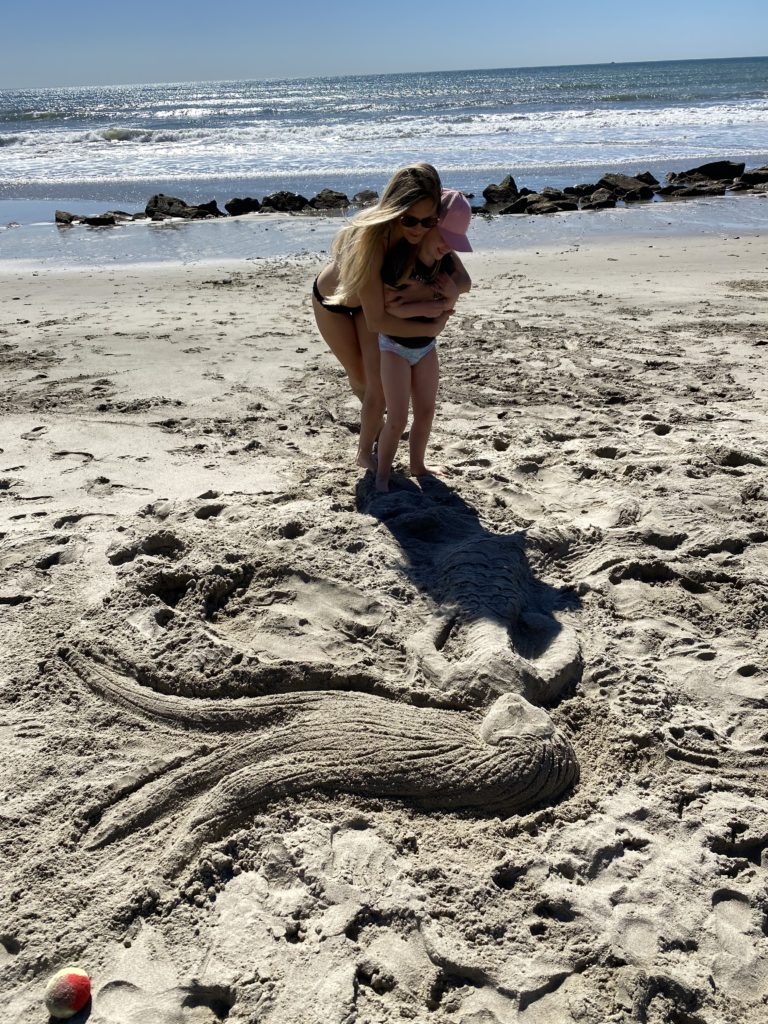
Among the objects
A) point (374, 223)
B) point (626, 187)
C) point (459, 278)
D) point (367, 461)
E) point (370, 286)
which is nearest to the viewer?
point (374, 223)

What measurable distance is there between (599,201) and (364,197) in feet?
13.8

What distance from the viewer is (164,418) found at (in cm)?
517

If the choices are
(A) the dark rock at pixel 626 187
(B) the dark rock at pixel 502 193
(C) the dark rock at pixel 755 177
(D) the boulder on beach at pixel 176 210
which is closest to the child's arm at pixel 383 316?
(D) the boulder on beach at pixel 176 210

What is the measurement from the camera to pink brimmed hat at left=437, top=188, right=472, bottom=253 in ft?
11.3

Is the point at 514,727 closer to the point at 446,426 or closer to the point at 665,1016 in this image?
the point at 665,1016

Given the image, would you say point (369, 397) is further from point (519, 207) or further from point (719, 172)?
point (719, 172)

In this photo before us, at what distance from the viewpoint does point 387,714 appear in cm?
258

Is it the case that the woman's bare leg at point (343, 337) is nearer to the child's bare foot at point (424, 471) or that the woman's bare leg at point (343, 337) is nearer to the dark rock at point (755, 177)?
the child's bare foot at point (424, 471)

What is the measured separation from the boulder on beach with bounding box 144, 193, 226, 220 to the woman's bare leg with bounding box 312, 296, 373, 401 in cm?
1056

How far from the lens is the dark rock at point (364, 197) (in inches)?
586

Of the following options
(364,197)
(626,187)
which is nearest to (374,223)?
(364,197)

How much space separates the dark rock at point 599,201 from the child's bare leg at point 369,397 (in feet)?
34.9

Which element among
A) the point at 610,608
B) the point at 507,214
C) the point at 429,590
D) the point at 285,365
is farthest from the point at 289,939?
the point at 507,214

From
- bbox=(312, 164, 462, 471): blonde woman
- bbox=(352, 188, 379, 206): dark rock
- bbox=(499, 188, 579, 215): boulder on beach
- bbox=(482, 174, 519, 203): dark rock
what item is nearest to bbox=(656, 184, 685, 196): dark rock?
bbox=(499, 188, 579, 215): boulder on beach
